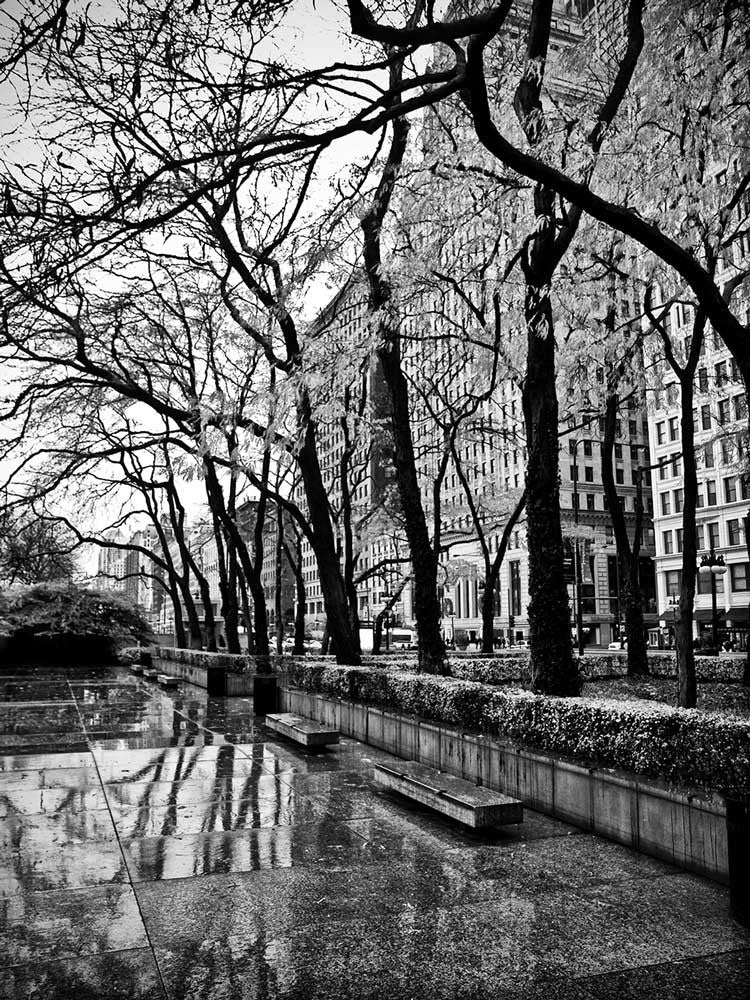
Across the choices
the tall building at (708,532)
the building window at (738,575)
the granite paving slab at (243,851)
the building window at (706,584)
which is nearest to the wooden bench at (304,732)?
the granite paving slab at (243,851)

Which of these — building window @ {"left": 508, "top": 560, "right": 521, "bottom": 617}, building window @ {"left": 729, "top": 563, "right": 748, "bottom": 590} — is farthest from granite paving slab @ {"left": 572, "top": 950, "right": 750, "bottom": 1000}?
building window @ {"left": 508, "top": 560, "right": 521, "bottom": 617}

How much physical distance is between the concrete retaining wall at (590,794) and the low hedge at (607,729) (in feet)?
Result: 0.74

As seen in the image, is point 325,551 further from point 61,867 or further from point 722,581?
point 722,581

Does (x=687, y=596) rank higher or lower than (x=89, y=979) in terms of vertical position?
higher

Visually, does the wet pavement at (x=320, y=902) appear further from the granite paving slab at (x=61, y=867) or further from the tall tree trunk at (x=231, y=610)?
the tall tree trunk at (x=231, y=610)

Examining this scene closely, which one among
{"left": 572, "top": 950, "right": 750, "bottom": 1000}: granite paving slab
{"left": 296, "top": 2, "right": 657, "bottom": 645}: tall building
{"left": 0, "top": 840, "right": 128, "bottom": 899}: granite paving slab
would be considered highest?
{"left": 296, "top": 2, "right": 657, "bottom": 645}: tall building

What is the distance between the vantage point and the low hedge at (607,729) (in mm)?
6785

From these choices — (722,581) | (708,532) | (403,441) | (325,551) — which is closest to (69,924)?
(403,441)

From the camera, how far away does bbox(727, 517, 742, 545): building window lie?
62388 mm

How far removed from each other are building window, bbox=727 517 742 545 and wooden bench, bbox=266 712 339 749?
57.0 metres

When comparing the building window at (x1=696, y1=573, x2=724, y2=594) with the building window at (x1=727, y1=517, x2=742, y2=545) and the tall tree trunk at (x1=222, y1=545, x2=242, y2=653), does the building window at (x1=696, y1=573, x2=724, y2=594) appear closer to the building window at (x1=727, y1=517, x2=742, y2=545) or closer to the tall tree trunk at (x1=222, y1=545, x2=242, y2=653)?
the building window at (x1=727, y1=517, x2=742, y2=545)

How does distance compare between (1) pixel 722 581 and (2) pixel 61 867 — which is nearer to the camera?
(2) pixel 61 867

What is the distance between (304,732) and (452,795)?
468cm

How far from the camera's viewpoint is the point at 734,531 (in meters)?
63.0
